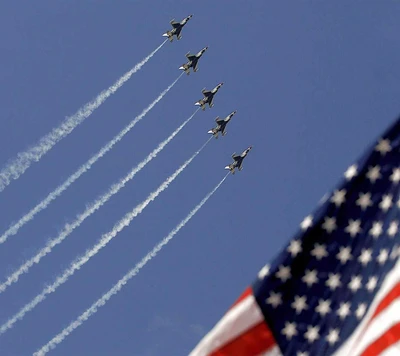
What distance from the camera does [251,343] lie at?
20609 millimetres

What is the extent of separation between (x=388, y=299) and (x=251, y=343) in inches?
132

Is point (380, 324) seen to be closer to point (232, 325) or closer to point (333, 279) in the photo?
point (333, 279)

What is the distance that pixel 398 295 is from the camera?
19.6 m

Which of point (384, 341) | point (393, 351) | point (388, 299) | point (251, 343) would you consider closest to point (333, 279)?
point (388, 299)

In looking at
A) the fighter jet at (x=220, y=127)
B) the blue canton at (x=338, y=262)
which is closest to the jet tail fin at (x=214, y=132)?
the fighter jet at (x=220, y=127)

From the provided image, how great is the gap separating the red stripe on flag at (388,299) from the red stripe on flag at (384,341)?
64cm

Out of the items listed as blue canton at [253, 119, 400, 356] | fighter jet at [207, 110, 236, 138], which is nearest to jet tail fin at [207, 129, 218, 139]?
fighter jet at [207, 110, 236, 138]

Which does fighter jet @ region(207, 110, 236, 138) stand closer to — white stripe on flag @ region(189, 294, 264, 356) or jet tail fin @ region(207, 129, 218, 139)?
jet tail fin @ region(207, 129, 218, 139)

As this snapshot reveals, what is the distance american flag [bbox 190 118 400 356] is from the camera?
2028 centimetres

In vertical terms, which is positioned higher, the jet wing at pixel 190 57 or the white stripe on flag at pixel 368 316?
the jet wing at pixel 190 57

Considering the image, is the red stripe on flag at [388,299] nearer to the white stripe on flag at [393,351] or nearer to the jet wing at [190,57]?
the white stripe on flag at [393,351]

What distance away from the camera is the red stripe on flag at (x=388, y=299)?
19.7 m

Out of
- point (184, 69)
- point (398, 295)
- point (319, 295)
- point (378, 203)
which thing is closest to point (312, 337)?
point (319, 295)

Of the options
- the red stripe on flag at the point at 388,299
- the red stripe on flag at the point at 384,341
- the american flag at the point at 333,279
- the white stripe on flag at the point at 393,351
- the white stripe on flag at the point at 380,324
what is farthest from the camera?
the american flag at the point at 333,279
